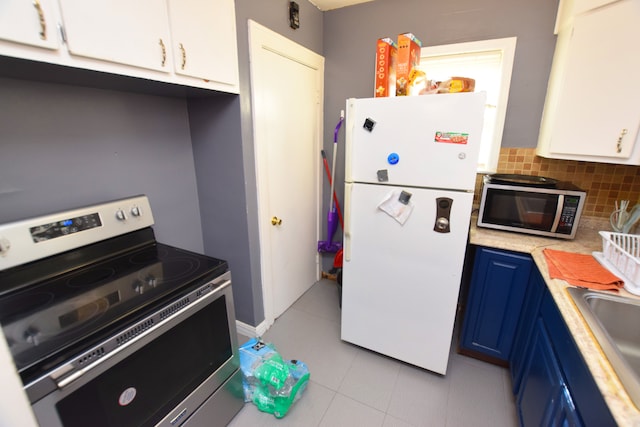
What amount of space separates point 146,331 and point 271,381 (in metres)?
0.81

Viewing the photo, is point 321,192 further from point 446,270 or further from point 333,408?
point 333,408

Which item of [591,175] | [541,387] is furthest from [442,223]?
[591,175]

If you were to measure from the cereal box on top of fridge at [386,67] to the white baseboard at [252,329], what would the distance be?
181 cm

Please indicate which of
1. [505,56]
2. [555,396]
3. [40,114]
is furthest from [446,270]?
[40,114]

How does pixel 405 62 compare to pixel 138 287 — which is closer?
pixel 138 287

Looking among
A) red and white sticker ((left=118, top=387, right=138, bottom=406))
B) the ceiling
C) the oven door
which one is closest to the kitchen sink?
the oven door

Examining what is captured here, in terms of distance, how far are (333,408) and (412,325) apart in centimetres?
66

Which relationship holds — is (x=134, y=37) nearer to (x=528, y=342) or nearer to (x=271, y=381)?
(x=271, y=381)

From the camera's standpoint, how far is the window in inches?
76.7

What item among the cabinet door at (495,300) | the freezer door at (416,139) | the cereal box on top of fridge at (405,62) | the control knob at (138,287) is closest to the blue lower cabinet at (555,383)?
the cabinet door at (495,300)

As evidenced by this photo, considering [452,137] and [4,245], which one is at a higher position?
[452,137]

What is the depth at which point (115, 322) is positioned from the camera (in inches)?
37.4

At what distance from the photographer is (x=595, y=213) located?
190 centimetres

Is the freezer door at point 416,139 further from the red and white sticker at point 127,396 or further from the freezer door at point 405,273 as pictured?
the red and white sticker at point 127,396
